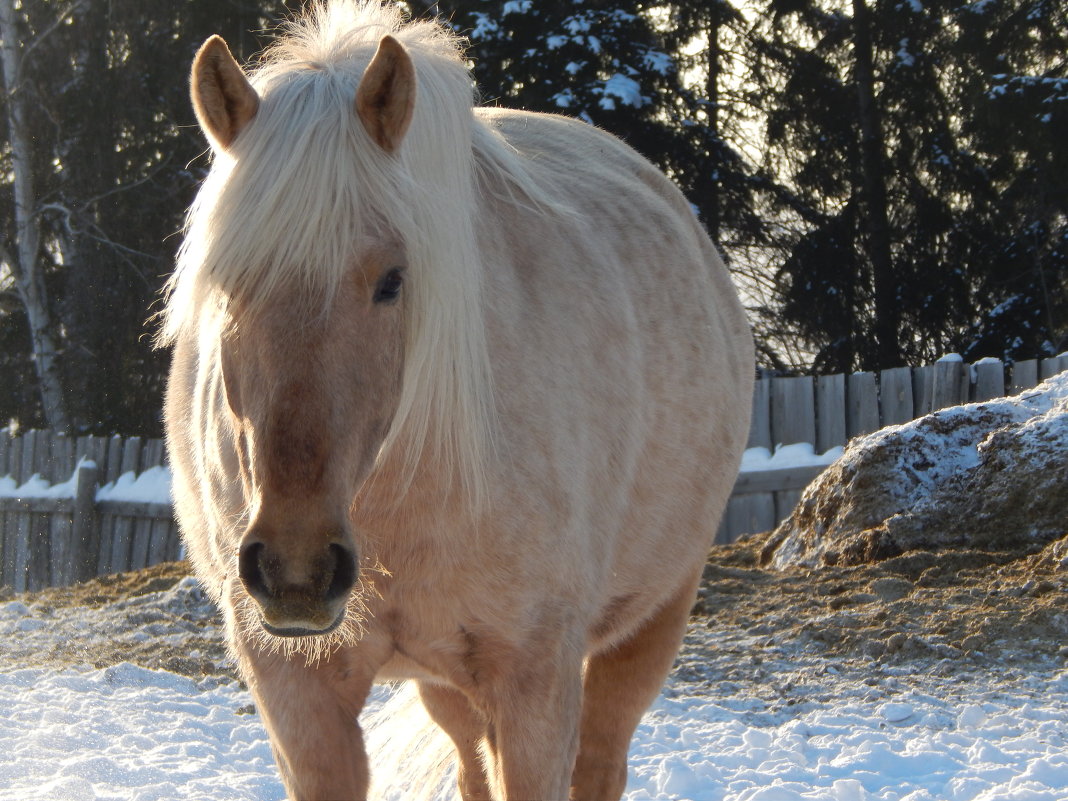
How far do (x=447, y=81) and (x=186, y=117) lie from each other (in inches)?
527

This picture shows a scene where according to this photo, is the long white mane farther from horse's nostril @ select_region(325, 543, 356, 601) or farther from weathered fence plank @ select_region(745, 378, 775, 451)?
weathered fence plank @ select_region(745, 378, 775, 451)

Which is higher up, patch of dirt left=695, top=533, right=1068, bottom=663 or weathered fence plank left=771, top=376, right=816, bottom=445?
weathered fence plank left=771, top=376, right=816, bottom=445

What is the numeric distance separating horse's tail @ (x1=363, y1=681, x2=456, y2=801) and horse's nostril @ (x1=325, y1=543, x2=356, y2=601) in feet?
5.41

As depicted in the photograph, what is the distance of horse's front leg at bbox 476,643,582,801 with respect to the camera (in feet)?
8.11

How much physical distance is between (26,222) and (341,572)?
543 inches

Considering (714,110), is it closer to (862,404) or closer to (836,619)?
(862,404)

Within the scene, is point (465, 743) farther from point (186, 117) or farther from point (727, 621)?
point (186, 117)

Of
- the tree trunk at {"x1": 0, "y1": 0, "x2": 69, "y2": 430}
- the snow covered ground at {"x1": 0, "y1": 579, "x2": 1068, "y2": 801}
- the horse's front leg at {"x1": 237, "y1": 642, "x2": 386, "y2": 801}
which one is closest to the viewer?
the horse's front leg at {"x1": 237, "y1": 642, "x2": 386, "y2": 801}

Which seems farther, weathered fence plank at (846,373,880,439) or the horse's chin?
weathered fence plank at (846,373,880,439)

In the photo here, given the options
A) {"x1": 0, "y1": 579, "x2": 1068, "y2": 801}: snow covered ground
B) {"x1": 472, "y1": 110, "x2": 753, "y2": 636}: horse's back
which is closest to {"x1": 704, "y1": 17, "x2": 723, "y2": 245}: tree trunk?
{"x1": 0, "y1": 579, "x2": 1068, "y2": 801}: snow covered ground

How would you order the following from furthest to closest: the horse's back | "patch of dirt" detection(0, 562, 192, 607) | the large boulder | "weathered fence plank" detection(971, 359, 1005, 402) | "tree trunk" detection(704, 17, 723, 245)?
"tree trunk" detection(704, 17, 723, 245), "weathered fence plank" detection(971, 359, 1005, 402), "patch of dirt" detection(0, 562, 192, 607), the large boulder, the horse's back

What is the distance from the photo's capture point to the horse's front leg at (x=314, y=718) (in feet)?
8.11

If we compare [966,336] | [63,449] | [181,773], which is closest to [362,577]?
[181,773]

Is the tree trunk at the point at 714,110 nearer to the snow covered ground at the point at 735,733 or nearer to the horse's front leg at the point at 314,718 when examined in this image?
the snow covered ground at the point at 735,733
